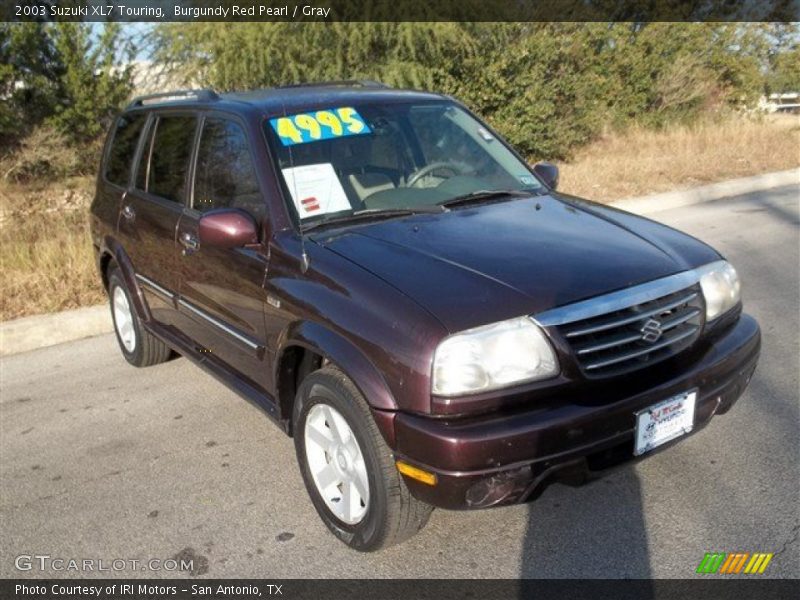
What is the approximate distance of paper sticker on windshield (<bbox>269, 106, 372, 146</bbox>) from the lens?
3.66 meters

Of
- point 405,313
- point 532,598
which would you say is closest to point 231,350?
point 405,313

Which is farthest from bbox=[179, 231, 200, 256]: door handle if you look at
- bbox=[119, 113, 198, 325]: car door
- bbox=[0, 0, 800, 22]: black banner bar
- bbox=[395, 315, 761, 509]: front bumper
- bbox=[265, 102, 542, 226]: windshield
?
bbox=[0, 0, 800, 22]: black banner bar

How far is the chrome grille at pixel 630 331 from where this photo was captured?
2.69 meters

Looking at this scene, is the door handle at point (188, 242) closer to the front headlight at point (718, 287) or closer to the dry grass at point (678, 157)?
the front headlight at point (718, 287)

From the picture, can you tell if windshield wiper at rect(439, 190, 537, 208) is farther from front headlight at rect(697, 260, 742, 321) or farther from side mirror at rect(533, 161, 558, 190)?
front headlight at rect(697, 260, 742, 321)

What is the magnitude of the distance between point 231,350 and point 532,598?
6.39ft

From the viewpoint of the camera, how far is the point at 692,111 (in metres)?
20.7

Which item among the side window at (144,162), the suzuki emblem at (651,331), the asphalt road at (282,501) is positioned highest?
the side window at (144,162)

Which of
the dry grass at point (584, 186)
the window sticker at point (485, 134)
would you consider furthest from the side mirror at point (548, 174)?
the dry grass at point (584, 186)

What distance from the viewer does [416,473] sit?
8.55ft

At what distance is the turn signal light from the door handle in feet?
6.24

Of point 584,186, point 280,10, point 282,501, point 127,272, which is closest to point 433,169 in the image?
point 282,501

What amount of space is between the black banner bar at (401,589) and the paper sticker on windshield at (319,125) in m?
2.00

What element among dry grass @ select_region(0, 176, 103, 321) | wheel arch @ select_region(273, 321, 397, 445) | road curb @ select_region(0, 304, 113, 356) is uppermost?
wheel arch @ select_region(273, 321, 397, 445)
